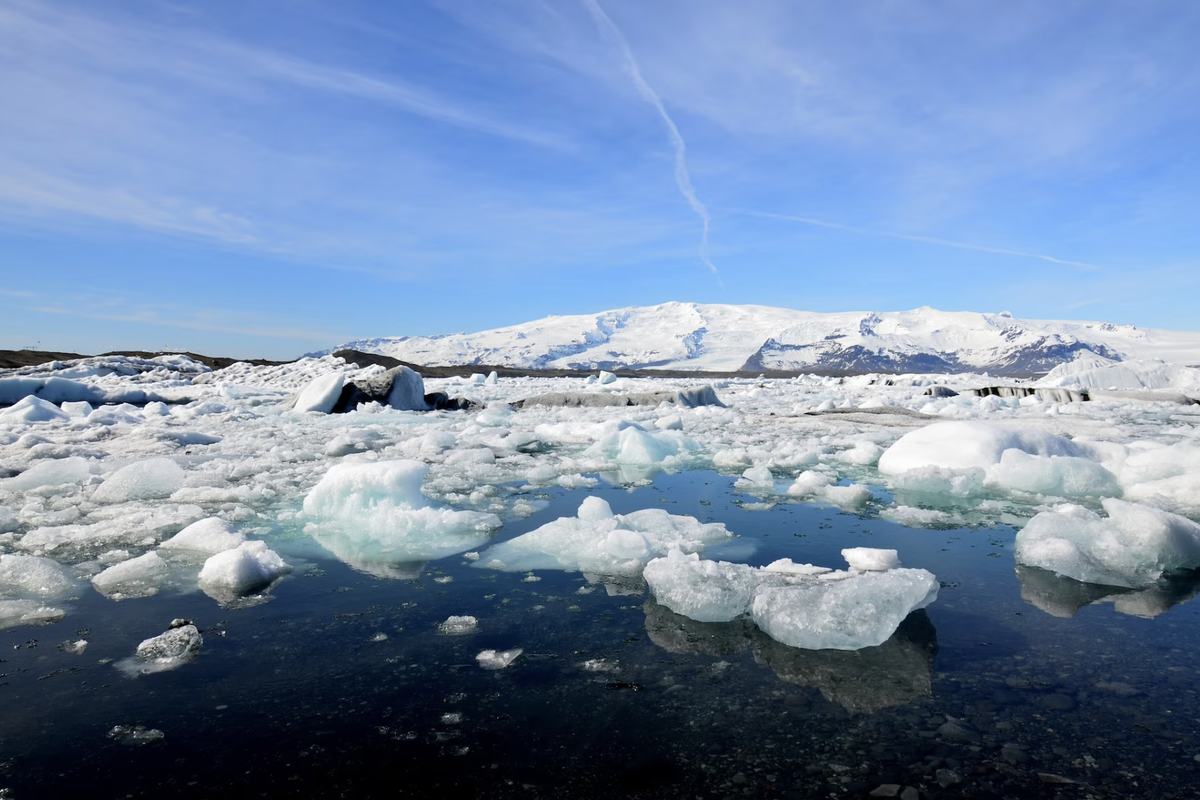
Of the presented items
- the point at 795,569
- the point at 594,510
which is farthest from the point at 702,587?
the point at 594,510

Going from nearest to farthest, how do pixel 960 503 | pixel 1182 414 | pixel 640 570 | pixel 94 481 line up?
A: 1. pixel 640 570
2. pixel 960 503
3. pixel 94 481
4. pixel 1182 414

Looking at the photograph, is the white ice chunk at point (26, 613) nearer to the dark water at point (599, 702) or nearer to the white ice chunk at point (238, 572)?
the dark water at point (599, 702)

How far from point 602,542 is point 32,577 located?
112 inches

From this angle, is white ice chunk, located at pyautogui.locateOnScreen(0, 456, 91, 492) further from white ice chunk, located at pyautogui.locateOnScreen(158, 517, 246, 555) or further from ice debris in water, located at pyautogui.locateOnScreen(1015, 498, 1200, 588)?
ice debris in water, located at pyautogui.locateOnScreen(1015, 498, 1200, 588)

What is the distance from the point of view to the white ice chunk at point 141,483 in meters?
5.24

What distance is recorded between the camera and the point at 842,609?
2518mm

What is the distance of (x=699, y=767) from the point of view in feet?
5.73

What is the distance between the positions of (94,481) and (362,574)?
3.98 metres

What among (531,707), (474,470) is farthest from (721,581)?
(474,470)

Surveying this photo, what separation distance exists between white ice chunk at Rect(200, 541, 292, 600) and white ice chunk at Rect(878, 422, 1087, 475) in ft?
17.7

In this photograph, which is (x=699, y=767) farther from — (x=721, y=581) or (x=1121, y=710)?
(x=1121, y=710)

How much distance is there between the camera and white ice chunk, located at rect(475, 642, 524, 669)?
A: 7.81 ft

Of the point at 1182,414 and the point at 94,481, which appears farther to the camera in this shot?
the point at 1182,414

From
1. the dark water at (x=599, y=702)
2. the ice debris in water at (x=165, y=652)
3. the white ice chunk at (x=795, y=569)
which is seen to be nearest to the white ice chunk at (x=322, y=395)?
the dark water at (x=599, y=702)
